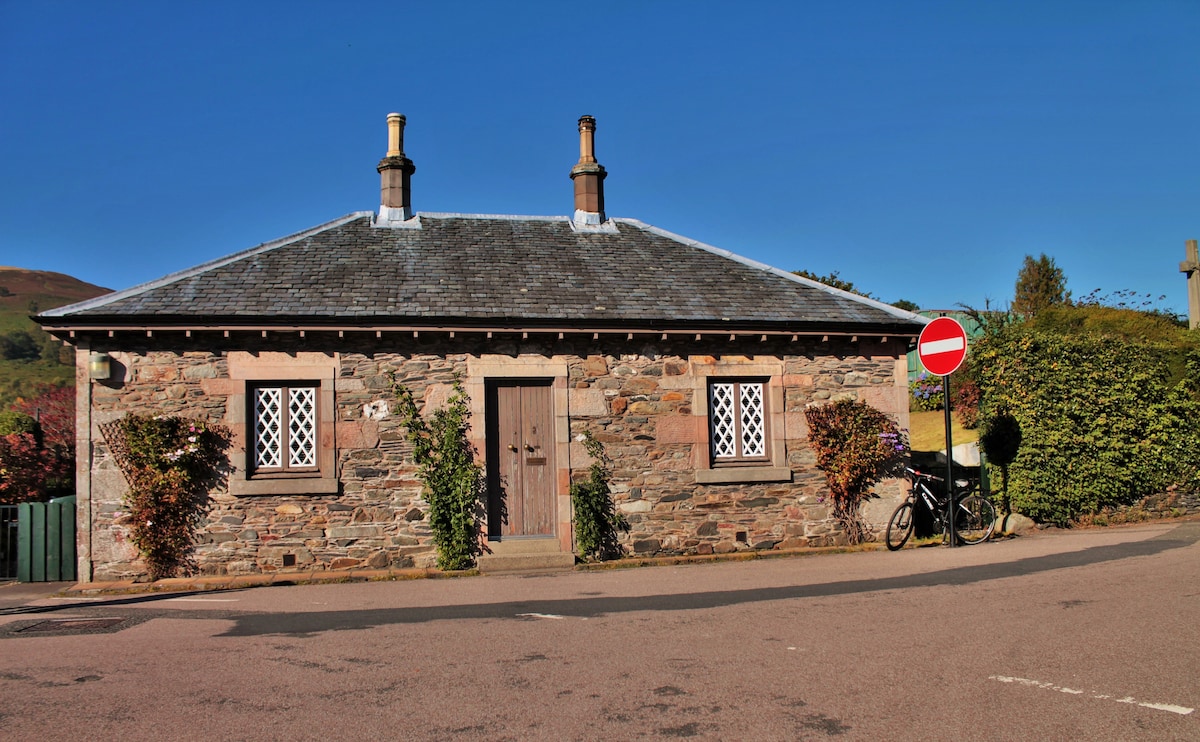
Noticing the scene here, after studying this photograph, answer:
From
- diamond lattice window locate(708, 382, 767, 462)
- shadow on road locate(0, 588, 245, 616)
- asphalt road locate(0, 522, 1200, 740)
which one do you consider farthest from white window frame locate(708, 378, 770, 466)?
shadow on road locate(0, 588, 245, 616)

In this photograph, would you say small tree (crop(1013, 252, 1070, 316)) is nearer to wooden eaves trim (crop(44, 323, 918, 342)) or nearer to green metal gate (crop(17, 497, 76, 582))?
wooden eaves trim (crop(44, 323, 918, 342))

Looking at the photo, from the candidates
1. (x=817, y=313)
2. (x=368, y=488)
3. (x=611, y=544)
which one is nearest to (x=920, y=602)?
(x=611, y=544)

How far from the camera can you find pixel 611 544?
11.8 m

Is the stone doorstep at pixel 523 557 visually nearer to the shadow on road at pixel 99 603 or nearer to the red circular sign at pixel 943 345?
the shadow on road at pixel 99 603

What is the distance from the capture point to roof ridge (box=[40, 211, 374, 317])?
10930mm

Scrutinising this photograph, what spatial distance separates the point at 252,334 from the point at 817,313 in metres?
7.41

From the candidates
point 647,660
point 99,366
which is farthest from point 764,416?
point 99,366

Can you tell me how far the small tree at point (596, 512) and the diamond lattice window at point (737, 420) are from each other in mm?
1604

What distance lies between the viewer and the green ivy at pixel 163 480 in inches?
427

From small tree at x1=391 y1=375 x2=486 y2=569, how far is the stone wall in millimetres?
156

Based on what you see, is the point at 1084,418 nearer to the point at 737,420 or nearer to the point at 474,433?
the point at 737,420

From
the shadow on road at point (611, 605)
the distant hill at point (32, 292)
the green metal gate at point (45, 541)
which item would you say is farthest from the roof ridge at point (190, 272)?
the distant hill at point (32, 292)

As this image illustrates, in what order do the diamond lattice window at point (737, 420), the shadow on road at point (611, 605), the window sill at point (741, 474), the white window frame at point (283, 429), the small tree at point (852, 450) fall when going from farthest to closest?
the diamond lattice window at point (737, 420) → the small tree at point (852, 450) → the window sill at point (741, 474) → the white window frame at point (283, 429) → the shadow on road at point (611, 605)

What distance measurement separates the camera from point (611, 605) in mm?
8203
